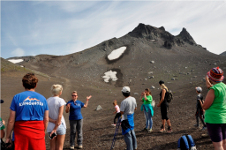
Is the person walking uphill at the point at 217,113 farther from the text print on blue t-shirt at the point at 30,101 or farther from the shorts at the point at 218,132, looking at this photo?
the text print on blue t-shirt at the point at 30,101

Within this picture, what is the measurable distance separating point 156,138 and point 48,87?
24571 mm

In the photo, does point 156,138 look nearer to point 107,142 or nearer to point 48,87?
point 107,142

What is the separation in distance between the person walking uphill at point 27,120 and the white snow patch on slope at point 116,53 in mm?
56206

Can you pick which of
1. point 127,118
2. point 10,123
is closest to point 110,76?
point 127,118

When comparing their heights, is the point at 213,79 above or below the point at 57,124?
above

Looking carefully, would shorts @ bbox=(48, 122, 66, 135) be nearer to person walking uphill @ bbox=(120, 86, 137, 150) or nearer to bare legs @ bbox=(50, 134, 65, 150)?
bare legs @ bbox=(50, 134, 65, 150)

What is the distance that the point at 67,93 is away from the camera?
1067 inches

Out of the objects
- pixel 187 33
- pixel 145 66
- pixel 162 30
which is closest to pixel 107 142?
pixel 145 66

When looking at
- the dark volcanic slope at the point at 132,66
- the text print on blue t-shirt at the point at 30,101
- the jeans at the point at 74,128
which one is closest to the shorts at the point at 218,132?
the text print on blue t-shirt at the point at 30,101

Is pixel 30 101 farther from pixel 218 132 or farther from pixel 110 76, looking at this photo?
pixel 110 76

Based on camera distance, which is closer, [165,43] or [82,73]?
[82,73]

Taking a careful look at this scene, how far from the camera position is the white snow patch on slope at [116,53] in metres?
59.9

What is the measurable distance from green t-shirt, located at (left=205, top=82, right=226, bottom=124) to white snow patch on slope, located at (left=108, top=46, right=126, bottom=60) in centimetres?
5602

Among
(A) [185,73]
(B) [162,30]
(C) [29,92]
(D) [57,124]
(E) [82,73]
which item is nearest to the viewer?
(C) [29,92]
